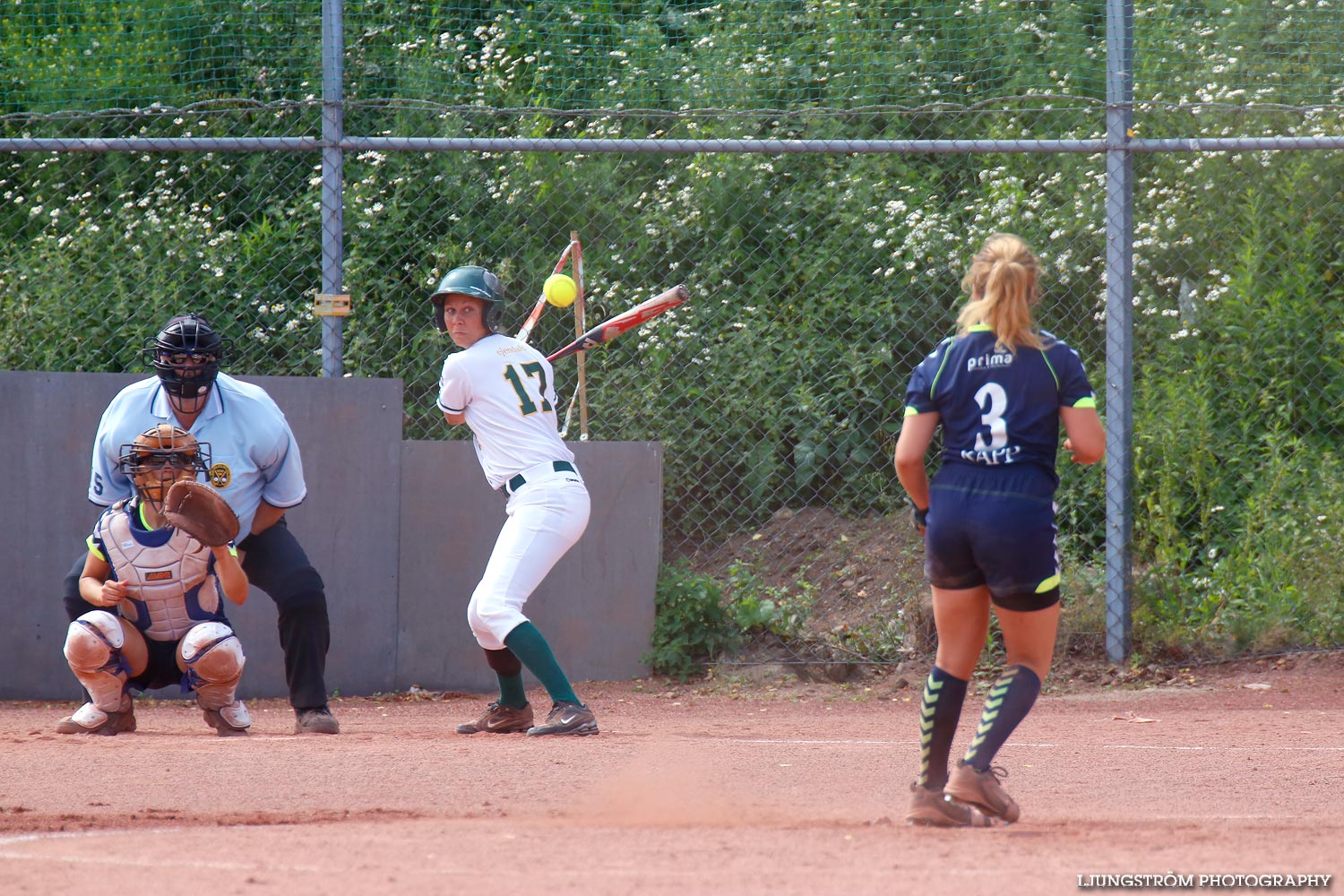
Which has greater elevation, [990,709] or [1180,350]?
[1180,350]

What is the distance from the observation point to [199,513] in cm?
498

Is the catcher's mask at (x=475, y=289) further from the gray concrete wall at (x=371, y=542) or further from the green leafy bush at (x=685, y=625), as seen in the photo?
the green leafy bush at (x=685, y=625)

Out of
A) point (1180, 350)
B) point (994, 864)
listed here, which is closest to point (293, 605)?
point (994, 864)

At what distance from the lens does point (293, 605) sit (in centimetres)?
546

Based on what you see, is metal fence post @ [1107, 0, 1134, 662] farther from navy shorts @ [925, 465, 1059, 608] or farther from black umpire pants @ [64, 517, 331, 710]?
black umpire pants @ [64, 517, 331, 710]

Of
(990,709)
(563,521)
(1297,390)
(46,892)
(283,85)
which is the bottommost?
(46,892)

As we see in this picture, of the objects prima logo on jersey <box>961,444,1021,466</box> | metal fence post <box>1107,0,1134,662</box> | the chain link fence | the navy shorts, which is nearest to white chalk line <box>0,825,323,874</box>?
the navy shorts

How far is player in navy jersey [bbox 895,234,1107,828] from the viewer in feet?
11.7

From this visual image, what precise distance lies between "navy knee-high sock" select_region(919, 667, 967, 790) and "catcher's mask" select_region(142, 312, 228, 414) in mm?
3384

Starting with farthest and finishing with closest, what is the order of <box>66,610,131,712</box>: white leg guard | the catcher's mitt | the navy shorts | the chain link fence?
the chain link fence → <box>66,610,131,712</box>: white leg guard → the catcher's mitt → the navy shorts

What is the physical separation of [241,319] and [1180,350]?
5.69m

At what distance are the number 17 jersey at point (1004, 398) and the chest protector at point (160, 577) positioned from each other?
318 centimetres

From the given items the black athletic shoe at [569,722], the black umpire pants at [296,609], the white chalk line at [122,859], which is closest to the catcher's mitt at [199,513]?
the black umpire pants at [296,609]

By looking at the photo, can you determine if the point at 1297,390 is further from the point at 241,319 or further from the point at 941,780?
the point at 241,319
